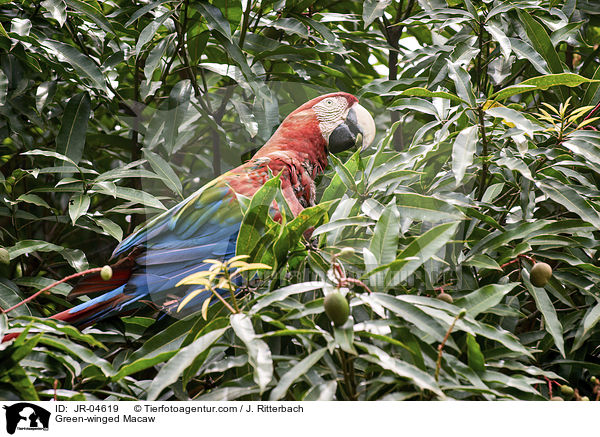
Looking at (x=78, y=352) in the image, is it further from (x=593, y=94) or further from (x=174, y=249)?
(x=593, y=94)

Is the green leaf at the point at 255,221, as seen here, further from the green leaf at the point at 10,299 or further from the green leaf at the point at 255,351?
the green leaf at the point at 10,299

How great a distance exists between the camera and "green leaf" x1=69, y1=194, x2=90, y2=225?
1.11m

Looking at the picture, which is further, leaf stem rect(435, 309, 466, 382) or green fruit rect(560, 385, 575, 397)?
green fruit rect(560, 385, 575, 397)

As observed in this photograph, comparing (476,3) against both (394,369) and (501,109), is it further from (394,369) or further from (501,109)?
(394,369)

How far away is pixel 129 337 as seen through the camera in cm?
102

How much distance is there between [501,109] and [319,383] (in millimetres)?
525

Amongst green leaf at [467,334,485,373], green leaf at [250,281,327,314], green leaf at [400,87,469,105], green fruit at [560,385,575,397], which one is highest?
green leaf at [400,87,469,105]

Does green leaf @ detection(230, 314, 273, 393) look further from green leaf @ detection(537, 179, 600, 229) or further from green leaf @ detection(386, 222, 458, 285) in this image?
green leaf @ detection(537, 179, 600, 229)

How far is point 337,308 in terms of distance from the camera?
0.67 meters

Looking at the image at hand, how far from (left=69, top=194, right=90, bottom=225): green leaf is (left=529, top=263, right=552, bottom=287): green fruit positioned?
0.84 m

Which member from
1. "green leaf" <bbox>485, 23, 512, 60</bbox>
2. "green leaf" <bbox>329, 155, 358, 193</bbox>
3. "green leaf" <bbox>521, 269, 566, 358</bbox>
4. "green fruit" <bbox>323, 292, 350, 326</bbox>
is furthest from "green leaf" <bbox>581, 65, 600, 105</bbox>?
"green fruit" <bbox>323, 292, 350, 326</bbox>

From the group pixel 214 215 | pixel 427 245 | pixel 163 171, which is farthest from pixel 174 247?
pixel 427 245
